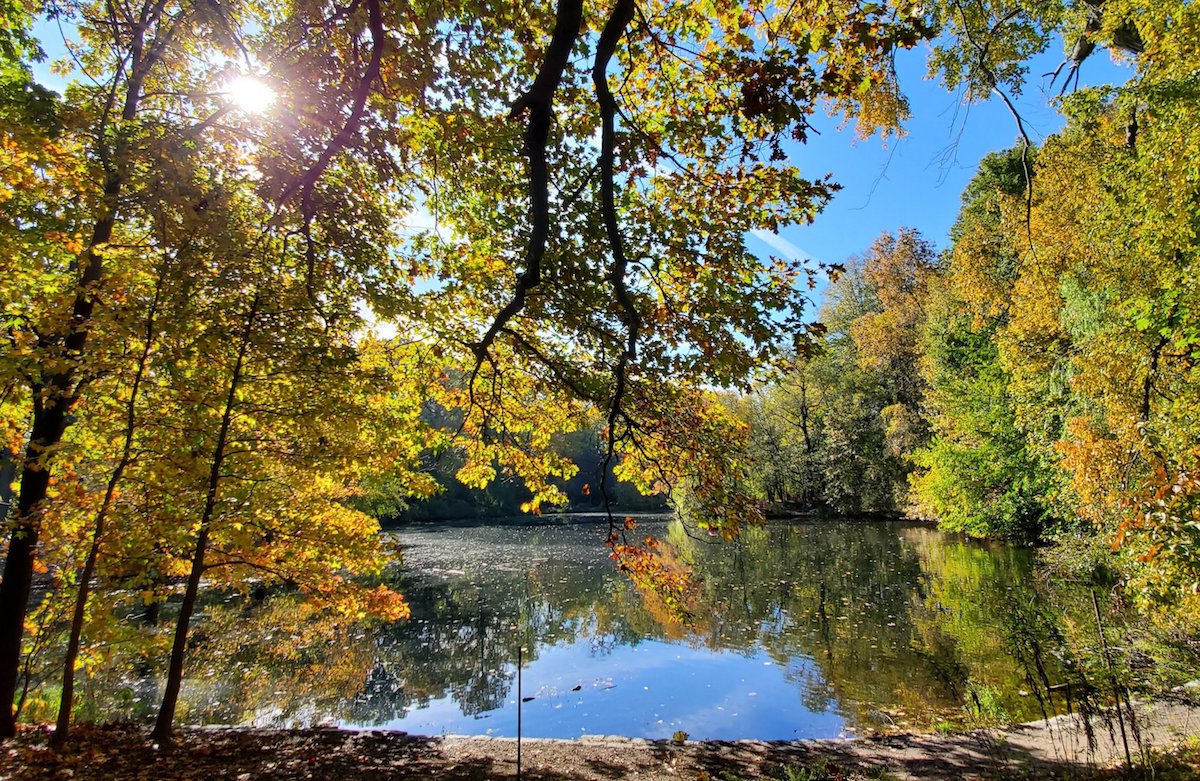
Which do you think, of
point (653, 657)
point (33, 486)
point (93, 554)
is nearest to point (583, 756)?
point (93, 554)

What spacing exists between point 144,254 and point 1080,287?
1634 cm

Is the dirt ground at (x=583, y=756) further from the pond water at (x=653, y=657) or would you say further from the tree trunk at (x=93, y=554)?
the pond water at (x=653, y=657)

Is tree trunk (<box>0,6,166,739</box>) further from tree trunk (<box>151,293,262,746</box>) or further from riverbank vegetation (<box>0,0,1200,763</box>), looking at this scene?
tree trunk (<box>151,293,262,746</box>)

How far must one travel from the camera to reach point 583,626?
14.3 meters

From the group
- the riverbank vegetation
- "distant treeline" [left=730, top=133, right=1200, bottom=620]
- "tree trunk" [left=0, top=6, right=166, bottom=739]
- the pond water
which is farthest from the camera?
the pond water

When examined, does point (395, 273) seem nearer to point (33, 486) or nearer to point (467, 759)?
point (33, 486)

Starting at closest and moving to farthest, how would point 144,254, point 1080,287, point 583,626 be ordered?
point 144,254
point 1080,287
point 583,626

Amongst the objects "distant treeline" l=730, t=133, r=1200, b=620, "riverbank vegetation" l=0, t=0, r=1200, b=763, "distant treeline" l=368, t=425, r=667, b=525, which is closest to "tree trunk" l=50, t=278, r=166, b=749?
"riverbank vegetation" l=0, t=0, r=1200, b=763

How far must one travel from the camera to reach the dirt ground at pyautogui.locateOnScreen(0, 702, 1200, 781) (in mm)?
5301

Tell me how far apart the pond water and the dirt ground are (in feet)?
4.12

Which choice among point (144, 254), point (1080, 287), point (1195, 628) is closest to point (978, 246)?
point (1080, 287)

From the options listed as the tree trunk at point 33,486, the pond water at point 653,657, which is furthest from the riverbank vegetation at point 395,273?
the pond water at point 653,657

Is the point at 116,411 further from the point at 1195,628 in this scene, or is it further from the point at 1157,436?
the point at 1195,628

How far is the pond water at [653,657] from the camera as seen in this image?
9094 mm
